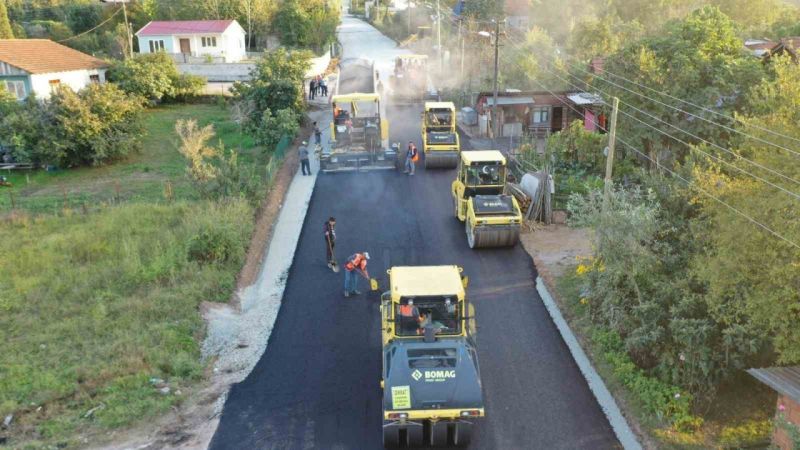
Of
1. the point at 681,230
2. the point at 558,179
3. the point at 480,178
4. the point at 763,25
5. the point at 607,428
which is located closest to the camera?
the point at 607,428

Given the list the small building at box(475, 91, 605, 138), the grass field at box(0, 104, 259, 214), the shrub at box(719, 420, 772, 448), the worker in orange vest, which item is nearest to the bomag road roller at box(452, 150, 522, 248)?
the worker in orange vest

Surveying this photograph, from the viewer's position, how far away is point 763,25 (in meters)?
45.9

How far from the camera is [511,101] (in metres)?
35.5

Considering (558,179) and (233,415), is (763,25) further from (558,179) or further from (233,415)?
(233,415)

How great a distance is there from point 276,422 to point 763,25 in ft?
154

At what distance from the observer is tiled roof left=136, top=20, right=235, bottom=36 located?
5512cm

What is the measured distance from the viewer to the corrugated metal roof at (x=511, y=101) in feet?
116

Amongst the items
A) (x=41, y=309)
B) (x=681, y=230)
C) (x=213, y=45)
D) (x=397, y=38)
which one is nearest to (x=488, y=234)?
(x=681, y=230)

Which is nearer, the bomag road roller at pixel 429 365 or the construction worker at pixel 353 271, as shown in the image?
the bomag road roller at pixel 429 365

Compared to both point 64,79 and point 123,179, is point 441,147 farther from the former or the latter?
point 64,79

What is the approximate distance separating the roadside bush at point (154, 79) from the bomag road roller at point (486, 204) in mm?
30727

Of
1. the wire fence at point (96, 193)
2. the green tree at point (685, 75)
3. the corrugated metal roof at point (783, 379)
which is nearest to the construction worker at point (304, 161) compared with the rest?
the wire fence at point (96, 193)

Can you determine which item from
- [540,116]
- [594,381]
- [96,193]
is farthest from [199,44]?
[594,381]

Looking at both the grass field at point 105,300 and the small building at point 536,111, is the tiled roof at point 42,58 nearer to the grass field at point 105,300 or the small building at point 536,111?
the grass field at point 105,300
